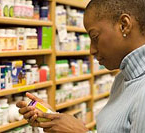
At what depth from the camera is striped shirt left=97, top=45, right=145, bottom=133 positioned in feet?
3.03

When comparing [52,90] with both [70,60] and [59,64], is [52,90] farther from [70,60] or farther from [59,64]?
[70,60]

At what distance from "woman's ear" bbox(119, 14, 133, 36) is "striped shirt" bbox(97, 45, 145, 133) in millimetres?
75

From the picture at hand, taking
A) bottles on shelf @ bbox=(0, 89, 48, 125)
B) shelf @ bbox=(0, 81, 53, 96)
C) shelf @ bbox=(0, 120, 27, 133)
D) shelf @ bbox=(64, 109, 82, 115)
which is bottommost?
shelf @ bbox=(64, 109, 82, 115)

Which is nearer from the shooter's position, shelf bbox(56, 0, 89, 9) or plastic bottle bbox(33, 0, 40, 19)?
plastic bottle bbox(33, 0, 40, 19)

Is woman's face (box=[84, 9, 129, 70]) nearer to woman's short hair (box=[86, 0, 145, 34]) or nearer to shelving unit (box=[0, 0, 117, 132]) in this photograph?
woman's short hair (box=[86, 0, 145, 34])

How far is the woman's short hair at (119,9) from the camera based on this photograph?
1015 millimetres

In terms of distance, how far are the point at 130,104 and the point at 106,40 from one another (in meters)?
0.26

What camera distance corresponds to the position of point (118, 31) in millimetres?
1046

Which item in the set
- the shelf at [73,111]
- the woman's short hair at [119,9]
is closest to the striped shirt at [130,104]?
the woman's short hair at [119,9]

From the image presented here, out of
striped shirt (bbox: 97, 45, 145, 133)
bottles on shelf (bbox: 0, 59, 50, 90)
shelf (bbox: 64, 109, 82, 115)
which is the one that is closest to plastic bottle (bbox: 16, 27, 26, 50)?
bottles on shelf (bbox: 0, 59, 50, 90)

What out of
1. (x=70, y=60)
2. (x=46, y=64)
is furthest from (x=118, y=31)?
(x=70, y=60)

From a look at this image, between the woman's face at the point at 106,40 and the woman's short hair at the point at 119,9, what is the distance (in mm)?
22

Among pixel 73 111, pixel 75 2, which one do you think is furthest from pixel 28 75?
pixel 75 2

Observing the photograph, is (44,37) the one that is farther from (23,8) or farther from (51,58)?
(23,8)
